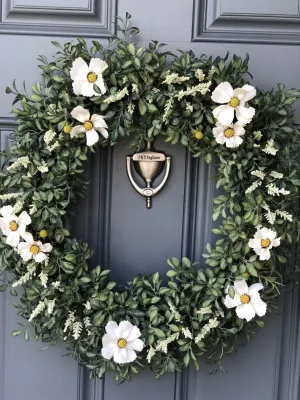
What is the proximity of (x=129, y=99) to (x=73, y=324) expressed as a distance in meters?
0.46

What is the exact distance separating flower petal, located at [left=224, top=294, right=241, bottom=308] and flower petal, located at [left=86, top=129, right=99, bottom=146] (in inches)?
15.7

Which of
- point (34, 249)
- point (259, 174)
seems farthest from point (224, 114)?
point (34, 249)

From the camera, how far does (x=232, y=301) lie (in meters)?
1.16

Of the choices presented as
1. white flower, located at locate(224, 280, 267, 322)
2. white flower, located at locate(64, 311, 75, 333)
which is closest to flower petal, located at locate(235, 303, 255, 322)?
white flower, located at locate(224, 280, 267, 322)

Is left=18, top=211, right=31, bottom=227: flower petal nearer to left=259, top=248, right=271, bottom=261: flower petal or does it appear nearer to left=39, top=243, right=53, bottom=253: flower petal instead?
left=39, top=243, right=53, bottom=253: flower petal

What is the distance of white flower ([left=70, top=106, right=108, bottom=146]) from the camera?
1153 millimetres

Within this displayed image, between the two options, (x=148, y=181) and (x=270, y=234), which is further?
(x=148, y=181)

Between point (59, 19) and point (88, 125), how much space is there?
10.2 inches

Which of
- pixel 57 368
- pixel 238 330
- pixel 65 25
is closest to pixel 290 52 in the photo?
pixel 65 25

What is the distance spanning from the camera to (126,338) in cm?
116

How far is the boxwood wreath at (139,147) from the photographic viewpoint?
115 centimetres

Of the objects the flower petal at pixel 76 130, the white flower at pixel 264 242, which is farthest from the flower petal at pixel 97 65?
the white flower at pixel 264 242

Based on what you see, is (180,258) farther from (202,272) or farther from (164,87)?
(164,87)

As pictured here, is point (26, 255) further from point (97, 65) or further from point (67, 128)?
point (97, 65)
